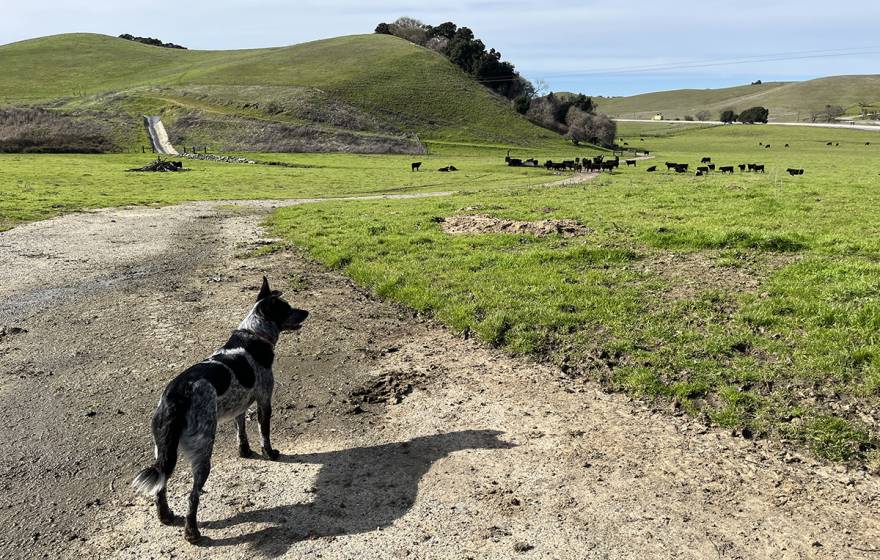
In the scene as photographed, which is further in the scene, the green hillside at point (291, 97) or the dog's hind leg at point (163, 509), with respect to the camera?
the green hillside at point (291, 97)

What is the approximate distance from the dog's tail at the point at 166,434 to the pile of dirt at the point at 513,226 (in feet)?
46.2

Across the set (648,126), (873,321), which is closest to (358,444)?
(873,321)

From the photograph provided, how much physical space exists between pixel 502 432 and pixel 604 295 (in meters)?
5.39

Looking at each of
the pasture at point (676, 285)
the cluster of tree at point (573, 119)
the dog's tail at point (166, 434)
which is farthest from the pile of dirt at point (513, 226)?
the cluster of tree at point (573, 119)

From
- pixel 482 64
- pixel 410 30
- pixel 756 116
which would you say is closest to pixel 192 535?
pixel 482 64

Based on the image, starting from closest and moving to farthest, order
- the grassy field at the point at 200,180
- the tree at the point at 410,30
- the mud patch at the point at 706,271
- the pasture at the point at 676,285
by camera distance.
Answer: the pasture at the point at 676,285 → the mud patch at the point at 706,271 → the grassy field at the point at 200,180 → the tree at the point at 410,30

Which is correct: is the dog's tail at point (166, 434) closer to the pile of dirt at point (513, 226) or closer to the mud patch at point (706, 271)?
the mud patch at point (706, 271)

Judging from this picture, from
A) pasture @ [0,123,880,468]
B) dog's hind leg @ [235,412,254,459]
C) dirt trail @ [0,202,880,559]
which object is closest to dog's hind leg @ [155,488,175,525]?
dirt trail @ [0,202,880,559]

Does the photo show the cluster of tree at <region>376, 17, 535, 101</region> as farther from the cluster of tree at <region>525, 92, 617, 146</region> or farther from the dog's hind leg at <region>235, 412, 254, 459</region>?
the dog's hind leg at <region>235, 412, 254, 459</region>

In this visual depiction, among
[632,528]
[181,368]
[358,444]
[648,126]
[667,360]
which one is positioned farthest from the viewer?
[648,126]

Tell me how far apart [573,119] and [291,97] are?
5628cm

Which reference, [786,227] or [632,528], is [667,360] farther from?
[786,227]

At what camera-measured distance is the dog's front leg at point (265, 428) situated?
7.21 m

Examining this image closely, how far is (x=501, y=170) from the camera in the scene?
197ft
